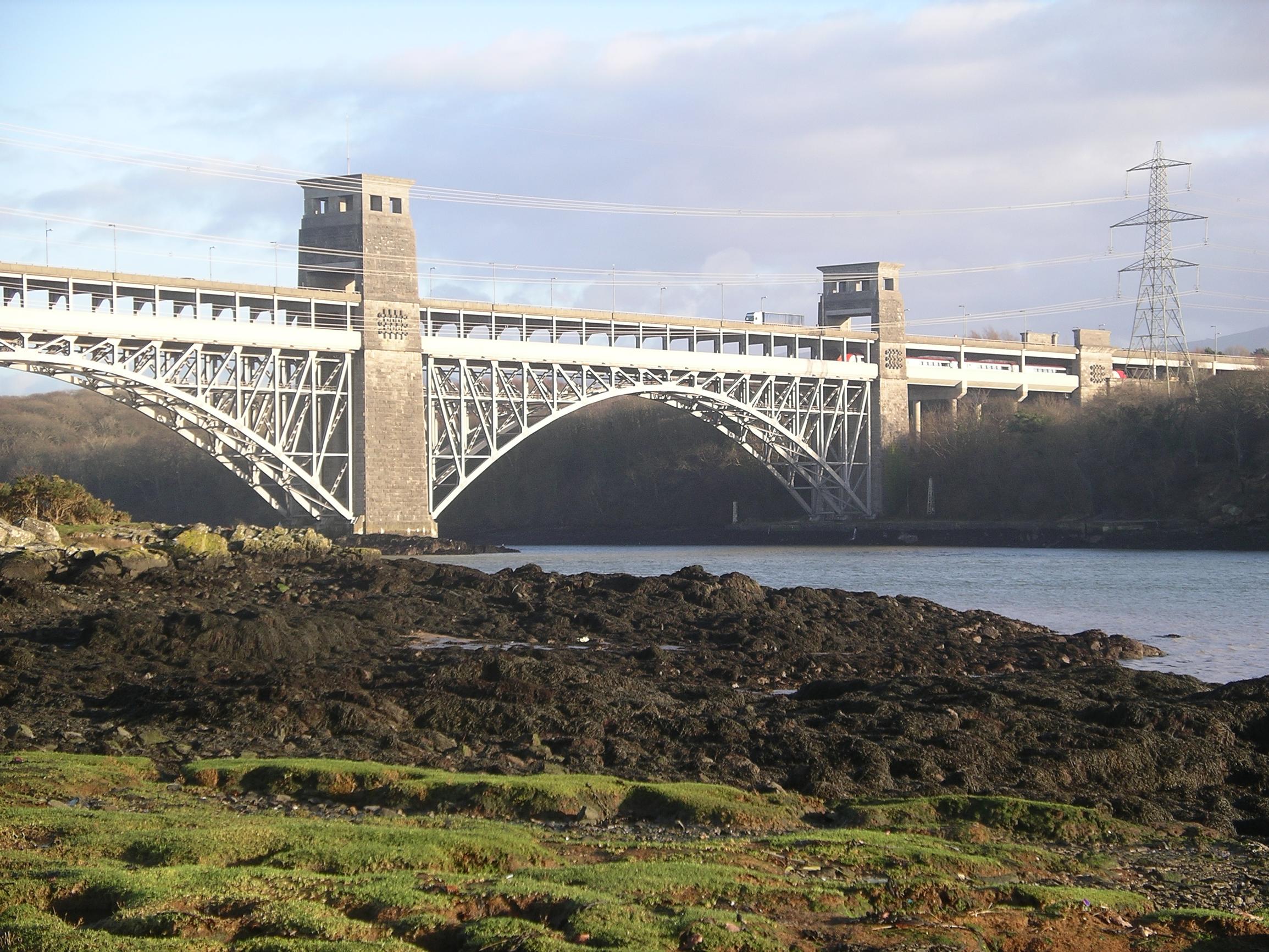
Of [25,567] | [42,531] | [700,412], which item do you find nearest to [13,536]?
[42,531]

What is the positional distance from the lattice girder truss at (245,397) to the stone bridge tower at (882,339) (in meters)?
34.1

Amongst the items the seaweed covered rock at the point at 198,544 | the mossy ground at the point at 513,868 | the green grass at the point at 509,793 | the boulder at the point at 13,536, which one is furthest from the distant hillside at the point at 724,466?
the mossy ground at the point at 513,868

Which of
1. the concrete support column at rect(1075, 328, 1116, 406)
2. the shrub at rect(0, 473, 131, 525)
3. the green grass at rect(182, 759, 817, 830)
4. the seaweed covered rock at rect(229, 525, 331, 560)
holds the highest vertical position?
the concrete support column at rect(1075, 328, 1116, 406)

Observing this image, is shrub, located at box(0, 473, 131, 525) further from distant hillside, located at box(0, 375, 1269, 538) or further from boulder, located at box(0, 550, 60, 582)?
distant hillside, located at box(0, 375, 1269, 538)

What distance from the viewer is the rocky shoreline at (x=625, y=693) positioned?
13.7 metres

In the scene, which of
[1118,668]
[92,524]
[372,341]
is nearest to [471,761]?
[1118,668]

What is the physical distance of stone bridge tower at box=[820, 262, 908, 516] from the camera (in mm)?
77125

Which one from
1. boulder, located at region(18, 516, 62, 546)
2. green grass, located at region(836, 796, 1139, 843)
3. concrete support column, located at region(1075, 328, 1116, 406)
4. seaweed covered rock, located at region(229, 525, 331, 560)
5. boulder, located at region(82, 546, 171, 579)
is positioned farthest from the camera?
concrete support column, located at region(1075, 328, 1116, 406)

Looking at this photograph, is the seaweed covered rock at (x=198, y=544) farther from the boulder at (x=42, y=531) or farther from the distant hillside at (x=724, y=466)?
the distant hillside at (x=724, y=466)

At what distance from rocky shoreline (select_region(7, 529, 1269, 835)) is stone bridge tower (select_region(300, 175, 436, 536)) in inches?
894

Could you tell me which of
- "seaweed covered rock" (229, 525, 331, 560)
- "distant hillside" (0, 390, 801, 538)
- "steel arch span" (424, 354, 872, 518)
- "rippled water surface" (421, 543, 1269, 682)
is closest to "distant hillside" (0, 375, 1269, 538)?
"distant hillside" (0, 390, 801, 538)

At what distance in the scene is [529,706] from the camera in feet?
53.3

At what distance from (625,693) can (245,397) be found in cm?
3717

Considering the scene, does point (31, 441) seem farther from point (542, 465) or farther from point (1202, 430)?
point (1202, 430)
